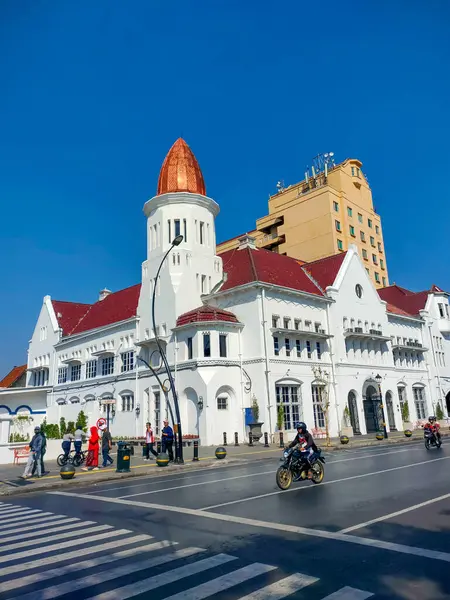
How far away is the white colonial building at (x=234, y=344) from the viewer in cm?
3269

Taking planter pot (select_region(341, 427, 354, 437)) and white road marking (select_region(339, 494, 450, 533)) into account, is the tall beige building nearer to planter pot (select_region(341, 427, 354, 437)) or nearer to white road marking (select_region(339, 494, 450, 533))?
planter pot (select_region(341, 427, 354, 437))

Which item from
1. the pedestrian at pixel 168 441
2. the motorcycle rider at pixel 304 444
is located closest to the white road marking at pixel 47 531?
the motorcycle rider at pixel 304 444

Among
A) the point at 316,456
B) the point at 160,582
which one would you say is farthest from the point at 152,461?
the point at 160,582

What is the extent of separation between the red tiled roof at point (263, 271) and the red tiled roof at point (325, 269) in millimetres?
1083

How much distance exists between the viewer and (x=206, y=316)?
3269 cm

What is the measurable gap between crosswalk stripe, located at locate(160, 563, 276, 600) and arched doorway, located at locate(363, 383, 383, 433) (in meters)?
36.0

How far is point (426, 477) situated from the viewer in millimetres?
13094

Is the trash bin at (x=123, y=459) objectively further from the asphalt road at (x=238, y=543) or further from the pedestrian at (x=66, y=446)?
the asphalt road at (x=238, y=543)

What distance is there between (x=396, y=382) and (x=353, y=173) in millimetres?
31984

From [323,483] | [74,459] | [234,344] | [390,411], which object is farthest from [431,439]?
[390,411]

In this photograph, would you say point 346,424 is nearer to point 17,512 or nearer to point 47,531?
point 17,512

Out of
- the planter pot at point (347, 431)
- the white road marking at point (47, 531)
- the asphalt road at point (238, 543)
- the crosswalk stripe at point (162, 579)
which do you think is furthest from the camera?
the planter pot at point (347, 431)

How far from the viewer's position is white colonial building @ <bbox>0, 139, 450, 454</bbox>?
1287 inches

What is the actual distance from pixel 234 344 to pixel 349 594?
94.2 feet
